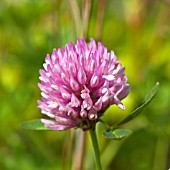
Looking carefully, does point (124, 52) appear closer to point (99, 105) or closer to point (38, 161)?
point (38, 161)

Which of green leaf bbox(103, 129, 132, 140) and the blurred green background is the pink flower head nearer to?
green leaf bbox(103, 129, 132, 140)

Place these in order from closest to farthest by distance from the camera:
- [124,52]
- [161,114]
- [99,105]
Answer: [99,105] < [161,114] < [124,52]

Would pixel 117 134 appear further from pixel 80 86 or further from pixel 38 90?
pixel 38 90

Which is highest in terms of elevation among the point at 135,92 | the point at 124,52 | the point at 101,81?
the point at 124,52

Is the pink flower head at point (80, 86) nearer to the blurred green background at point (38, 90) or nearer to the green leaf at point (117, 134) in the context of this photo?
the green leaf at point (117, 134)

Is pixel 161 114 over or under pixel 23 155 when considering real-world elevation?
over

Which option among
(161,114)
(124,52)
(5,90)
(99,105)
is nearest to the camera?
(99,105)

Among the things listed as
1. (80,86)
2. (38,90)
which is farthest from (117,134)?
(38,90)

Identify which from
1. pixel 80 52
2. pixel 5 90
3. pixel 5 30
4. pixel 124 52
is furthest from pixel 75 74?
pixel 5 30

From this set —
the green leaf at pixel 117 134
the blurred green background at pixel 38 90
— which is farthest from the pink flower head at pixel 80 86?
the blurred green background at pixel 38 90
